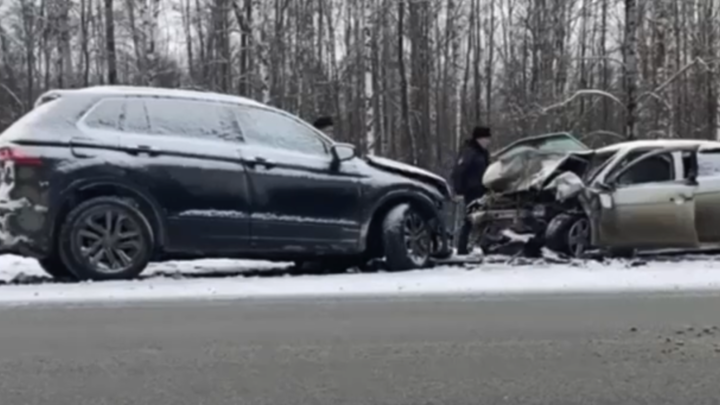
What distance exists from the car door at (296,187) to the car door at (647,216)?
298cm

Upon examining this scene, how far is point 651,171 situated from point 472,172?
8.03 ft

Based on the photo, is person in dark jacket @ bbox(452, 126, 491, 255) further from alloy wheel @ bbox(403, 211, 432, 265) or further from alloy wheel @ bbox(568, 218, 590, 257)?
alloy wheel @ bbox(403, 211, 432, 265)

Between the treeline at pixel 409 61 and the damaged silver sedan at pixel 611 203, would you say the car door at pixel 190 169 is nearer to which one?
the damaged silver sedan at pixel 611 203

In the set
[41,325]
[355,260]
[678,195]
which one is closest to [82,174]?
[41,325]

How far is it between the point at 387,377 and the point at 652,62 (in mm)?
38572

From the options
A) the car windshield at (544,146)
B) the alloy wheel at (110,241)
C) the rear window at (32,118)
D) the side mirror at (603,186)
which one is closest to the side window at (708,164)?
the side mirror at (603,186)

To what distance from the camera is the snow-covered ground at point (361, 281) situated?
1001cm

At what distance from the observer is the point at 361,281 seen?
10.9 metres

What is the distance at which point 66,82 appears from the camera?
3572 centimetres

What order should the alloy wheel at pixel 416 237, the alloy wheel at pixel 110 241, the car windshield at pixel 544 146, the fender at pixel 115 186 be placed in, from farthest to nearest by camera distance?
the car windshield at pixel 544 146
the alloy wheel at pixel 416 237
the alloy wheel at pixel 110 241
the fender at pixel 115 186

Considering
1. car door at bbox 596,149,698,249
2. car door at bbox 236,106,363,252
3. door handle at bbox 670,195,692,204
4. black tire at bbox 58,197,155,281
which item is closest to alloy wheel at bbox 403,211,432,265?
car door at bbox 236,106,363,252

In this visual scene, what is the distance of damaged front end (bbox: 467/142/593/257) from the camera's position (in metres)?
12.9

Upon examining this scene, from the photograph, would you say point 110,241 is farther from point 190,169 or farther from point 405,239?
point 405,239

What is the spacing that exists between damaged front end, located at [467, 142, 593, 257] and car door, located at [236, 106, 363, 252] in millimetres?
2566
